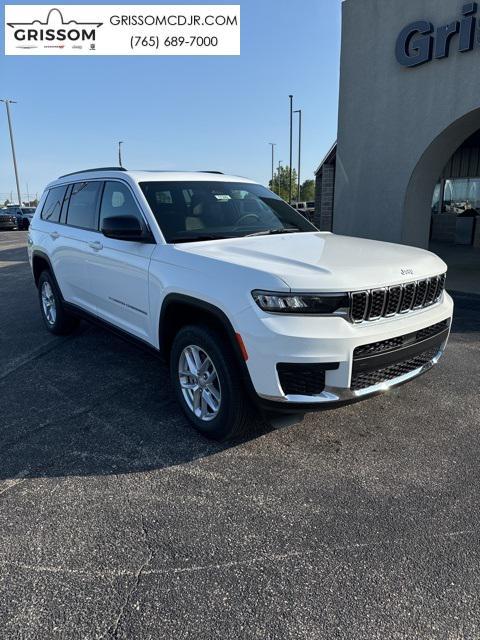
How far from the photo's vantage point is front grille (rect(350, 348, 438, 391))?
2908 mm

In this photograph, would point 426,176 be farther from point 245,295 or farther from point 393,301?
point 245,295

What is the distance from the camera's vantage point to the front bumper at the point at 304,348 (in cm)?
272

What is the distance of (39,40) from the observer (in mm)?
12578

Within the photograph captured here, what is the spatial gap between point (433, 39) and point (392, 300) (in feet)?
23.9

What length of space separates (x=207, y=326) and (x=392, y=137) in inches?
291

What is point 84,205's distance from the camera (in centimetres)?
499

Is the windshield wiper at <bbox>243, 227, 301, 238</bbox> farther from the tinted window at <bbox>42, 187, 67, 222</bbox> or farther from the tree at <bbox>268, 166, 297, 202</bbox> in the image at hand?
the tree at <bbox>268, 166, 297, 202</bbox>

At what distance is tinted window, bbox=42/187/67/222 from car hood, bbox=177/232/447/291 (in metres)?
2.85

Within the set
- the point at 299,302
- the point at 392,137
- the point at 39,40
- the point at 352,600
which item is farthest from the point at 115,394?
the point at 39,40

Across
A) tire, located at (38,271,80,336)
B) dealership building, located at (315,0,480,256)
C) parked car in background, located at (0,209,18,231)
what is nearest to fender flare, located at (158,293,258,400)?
tire, located at (38,271,80,336)

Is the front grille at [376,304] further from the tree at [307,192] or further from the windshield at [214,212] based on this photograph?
the tree at [307,192]

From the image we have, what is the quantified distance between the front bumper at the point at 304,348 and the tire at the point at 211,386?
0.23 metres

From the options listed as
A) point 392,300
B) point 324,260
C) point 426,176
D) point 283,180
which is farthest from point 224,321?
point 283,180

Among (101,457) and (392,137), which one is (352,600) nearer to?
(101,457)
